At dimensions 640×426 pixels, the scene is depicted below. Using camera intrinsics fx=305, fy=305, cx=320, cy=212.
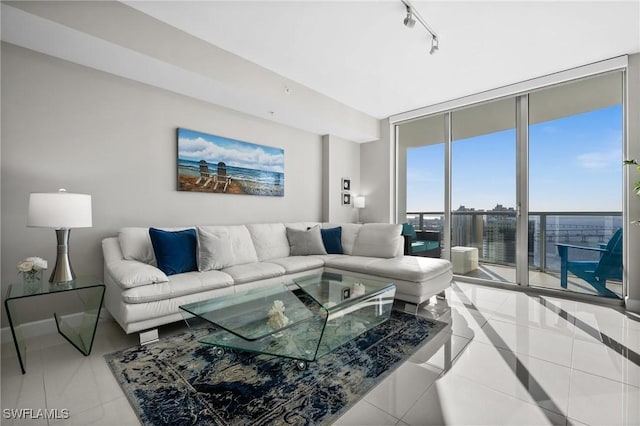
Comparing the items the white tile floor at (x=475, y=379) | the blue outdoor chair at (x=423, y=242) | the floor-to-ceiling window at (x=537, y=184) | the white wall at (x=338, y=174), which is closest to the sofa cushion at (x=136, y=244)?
the white tile floor at (x=475, y=379)

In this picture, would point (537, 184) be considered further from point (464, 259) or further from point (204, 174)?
point (204, 174)

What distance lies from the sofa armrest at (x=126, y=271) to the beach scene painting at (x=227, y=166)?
3.30ft

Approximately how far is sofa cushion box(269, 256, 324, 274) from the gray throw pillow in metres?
0.18

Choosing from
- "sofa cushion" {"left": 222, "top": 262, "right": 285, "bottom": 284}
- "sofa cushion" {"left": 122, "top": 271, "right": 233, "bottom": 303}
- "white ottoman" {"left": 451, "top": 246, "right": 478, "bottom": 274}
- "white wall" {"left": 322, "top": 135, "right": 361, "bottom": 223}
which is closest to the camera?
"sofa cushion" {"left": 122, "top": 271, "right": 233, "bottom": 303}

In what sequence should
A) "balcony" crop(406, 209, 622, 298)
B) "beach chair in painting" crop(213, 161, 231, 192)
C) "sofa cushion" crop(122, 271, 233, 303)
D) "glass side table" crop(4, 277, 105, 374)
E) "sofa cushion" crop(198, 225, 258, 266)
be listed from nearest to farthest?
"glass side table" crop(4, 277, 105, 374) < "sofa cushion" crop(122, 271, 233, 303) < "sofa cushion" crop(198, 225, 258, 266) < "balcony" crop(406, 209, 622, 298) < "beach chair in painting" crop(213, 161, 231, 192)

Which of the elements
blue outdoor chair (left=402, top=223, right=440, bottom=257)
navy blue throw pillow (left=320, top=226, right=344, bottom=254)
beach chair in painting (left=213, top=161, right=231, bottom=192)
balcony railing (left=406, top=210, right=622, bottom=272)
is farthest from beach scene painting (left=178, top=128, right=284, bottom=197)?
balcony railing (left=406, top=210, right=622, bottom=272)

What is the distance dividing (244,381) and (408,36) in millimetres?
3268

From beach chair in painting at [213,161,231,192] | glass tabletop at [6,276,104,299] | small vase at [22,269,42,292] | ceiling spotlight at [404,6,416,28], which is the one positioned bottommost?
glass tabletop at [6,276,104,299]

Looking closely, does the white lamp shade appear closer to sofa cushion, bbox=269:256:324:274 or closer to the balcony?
sofa cushion, bbox=269:256:324:274

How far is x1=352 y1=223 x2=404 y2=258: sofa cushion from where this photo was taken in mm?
3926

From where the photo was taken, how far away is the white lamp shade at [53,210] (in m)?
2.24

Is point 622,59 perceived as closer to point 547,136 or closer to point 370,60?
point 547,136

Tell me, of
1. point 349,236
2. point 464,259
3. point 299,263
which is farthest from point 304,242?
point 464,259

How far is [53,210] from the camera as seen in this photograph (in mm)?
2256
